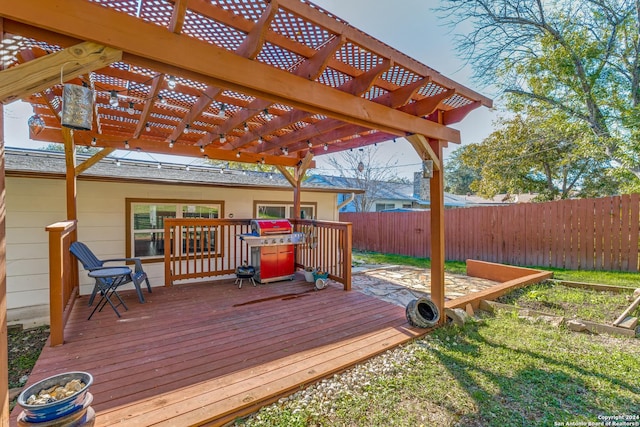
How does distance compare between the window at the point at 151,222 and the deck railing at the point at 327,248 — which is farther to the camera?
the window at the point at 151,222

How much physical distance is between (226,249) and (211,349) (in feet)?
12.4

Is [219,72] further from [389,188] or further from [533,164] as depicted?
[389,188]

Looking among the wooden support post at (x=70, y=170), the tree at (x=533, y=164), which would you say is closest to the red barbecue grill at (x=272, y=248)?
the wooden support post at (x=70, y=170)

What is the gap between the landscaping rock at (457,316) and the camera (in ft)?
12.2

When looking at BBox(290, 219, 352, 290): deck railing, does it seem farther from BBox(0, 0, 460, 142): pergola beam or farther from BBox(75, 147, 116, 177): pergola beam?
BBox(75, 147, 116, 177): pergola beam

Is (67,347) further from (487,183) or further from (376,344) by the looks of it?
(487,183)

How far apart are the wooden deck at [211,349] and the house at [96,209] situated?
1095 mm

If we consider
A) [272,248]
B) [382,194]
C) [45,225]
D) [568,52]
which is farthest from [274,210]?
[382,194]

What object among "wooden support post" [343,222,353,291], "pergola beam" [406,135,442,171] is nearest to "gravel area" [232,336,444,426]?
"wooden support post" [343,222,353,291]

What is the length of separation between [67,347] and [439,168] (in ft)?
15.5

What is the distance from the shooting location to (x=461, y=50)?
8516 mm

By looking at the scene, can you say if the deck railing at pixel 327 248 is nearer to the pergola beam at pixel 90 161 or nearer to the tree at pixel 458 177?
the pergola beam at pixel 90 161

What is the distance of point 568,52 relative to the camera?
26.9ft

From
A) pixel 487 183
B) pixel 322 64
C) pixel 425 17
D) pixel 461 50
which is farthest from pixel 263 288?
pixel 487 183
